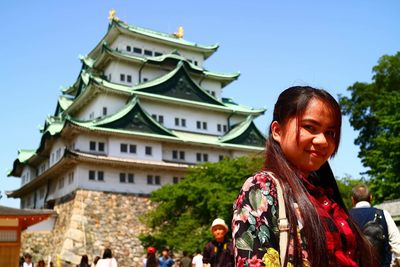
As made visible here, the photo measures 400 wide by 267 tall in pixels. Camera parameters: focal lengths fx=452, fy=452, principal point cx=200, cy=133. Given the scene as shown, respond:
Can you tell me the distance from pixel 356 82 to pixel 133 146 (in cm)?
1516

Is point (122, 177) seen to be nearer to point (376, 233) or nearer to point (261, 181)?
point (376, 233)

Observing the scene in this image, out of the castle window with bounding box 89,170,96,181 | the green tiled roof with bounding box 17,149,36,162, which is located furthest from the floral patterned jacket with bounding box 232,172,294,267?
the green tiled roof with bounding box 17,149,36,162

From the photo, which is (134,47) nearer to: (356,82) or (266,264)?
(356,82)

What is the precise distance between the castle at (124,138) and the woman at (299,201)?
2612cm

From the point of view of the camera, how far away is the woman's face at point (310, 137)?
181cm

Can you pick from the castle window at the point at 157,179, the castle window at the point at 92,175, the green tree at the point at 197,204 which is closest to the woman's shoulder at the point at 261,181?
the green tree at the point at 197,204

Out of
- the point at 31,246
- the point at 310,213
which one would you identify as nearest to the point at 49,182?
the point at 31,246

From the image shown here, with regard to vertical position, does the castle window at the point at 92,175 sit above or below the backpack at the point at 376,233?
above

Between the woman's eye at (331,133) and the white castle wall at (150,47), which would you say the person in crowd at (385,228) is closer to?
the woman's eye at (331,133)

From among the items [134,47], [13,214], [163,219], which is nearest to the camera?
[13,214]

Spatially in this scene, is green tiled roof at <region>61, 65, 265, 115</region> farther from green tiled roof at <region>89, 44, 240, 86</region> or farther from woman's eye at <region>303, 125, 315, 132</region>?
woman's eye at <region>303, 125, 315, 132</region>

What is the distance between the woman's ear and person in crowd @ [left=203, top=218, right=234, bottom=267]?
388 centimetres

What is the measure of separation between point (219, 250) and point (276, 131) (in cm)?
407

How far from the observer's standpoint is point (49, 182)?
1345 inches
